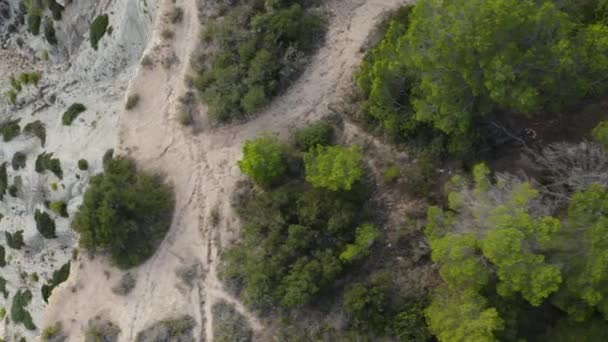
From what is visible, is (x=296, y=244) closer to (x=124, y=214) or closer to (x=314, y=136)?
(x=314, y=136)

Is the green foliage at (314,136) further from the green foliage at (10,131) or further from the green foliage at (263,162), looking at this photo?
the green foliage at (10,131)

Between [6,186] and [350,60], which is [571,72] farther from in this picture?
[6,186]

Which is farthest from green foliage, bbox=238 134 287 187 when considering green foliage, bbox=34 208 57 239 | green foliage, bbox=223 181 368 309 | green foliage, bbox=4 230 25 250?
→ green foliage, bbox=4 230 25 250

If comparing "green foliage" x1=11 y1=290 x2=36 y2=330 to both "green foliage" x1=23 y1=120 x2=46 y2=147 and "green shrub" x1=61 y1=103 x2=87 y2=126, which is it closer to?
"green foliage" x1=23 y1=120 x2=46 y2=147

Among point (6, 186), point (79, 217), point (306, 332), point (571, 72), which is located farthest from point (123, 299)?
point (571, 72)

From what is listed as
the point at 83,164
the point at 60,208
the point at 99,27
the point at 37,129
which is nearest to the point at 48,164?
the point at 60,208

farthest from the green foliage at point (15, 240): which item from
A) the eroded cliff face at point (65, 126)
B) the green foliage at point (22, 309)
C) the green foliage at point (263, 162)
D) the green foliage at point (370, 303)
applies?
the green foliage at point (370, 303)
